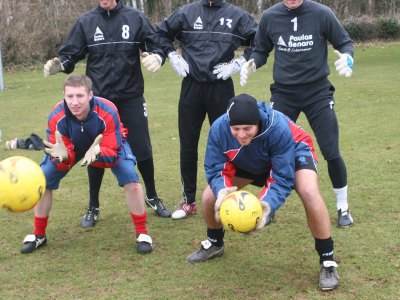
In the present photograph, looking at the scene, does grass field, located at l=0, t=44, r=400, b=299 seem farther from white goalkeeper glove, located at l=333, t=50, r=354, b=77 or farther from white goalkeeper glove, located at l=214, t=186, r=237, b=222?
white goalkeeper glove, located at l=333, t=50, r=354, b=77

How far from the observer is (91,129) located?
4.99m

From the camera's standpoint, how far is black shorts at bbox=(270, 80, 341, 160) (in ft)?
17.6

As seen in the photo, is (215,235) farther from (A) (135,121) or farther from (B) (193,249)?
(A) (135,121)

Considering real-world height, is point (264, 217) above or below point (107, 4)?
below

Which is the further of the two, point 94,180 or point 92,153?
point 94,180

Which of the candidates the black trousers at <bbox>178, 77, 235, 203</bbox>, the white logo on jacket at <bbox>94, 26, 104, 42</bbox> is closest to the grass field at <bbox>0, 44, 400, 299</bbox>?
the black trousers at <bbox>178, 77, 235, 203</bbox>

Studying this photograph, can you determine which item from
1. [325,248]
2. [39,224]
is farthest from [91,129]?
[325,248]

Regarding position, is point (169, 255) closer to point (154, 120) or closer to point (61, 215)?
point (61, 215)

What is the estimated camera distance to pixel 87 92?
15.9ft

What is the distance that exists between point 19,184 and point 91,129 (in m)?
0.90

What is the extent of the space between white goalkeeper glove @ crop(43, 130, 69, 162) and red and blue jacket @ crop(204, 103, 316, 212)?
1328mm

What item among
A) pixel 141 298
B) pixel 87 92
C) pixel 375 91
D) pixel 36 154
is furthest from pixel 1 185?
pixel 375 91

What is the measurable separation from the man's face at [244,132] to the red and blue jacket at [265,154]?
92 mm

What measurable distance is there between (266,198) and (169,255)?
4.39 feet
